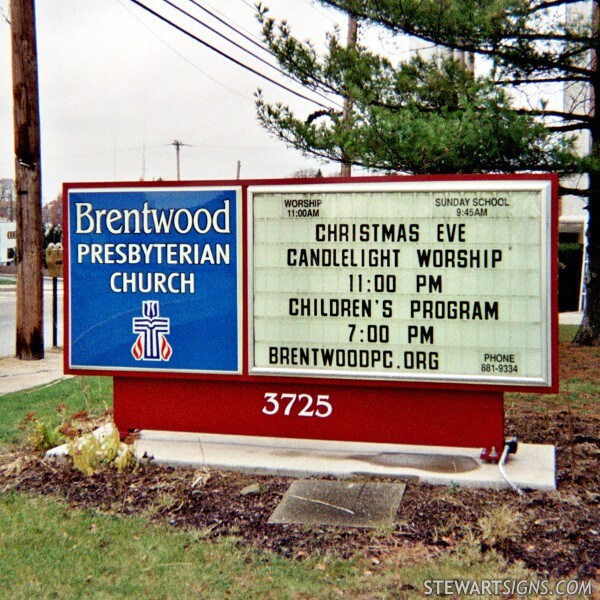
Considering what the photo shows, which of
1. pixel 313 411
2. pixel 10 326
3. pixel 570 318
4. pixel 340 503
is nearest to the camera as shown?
pixel 340 503

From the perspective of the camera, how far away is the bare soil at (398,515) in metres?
5.42

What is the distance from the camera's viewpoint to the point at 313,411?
7617 mm

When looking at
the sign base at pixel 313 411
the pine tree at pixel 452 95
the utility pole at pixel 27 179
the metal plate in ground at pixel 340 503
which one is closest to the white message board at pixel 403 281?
the sign base at pixel 313 411

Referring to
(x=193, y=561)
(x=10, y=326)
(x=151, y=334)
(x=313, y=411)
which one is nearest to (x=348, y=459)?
(x=313, y=411)

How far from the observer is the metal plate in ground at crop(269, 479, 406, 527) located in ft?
19.6

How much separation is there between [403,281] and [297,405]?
1.45m

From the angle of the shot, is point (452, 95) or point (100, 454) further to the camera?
point (452, 95)

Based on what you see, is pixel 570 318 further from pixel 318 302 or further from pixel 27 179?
pixel 318 302

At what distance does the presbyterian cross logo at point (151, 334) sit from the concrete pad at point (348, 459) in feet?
2.74

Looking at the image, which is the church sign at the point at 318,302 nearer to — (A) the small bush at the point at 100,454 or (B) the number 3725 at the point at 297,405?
(B) the number 3725 at the point at 297,405

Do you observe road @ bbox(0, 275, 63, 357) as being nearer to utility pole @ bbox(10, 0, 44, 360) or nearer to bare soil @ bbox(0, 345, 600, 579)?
utility pole @ bbox(10, 0, 44, 360)

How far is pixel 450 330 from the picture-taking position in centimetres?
713

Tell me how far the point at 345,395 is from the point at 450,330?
1081 mm

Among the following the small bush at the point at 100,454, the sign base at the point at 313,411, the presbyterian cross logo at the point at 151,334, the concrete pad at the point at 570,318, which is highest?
the presbyterian cross logo at the point at 151,334
